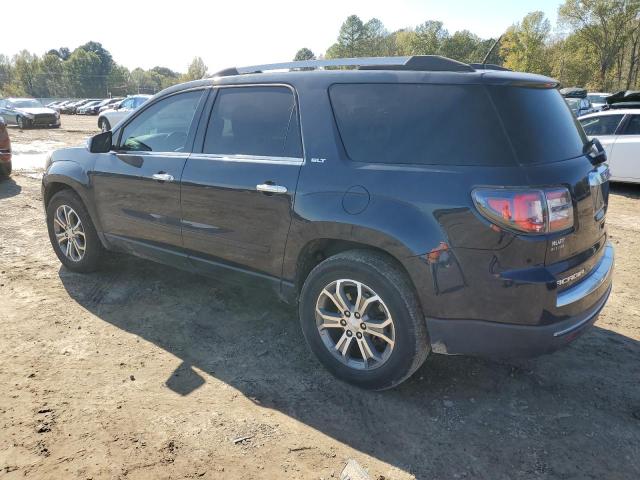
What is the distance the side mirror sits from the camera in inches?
170

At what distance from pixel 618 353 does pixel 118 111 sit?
71.9 feet

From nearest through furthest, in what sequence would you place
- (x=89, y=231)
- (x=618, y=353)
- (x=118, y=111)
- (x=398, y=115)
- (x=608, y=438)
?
(x=608, y=438)
(x=398, y=115)
(x=618, y=353)
(x=89, y=231)
(x=118, y=111)

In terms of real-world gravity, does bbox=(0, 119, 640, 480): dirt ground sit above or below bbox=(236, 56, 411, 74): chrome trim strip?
below

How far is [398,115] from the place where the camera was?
2803 mm

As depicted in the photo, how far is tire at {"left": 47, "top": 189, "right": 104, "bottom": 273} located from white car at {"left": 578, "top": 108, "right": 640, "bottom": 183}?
836 centimetres

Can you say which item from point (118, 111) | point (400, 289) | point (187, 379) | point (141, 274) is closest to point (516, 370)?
point (400, 289)

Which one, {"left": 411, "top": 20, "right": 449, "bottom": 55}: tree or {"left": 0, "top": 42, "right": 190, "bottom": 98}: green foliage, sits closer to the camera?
{"left": 411, "top": 20, "right": 449, "bottom": 55}: tree

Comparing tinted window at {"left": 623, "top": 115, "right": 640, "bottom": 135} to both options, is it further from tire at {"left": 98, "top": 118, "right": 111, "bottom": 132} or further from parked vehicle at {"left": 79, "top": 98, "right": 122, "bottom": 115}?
parked vehicle at {"left": 79, "top": 98, "right": 122, "bottom": 115}

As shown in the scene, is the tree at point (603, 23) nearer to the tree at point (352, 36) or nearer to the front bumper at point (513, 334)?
the tree at point (352, 36)

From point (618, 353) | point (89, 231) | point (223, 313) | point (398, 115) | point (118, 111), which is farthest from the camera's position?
point (118, 111)

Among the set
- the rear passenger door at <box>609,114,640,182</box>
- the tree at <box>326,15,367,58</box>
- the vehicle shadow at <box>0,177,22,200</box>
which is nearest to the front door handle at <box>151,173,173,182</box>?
the vehicle shadow at <box>0,177,22,200</box>

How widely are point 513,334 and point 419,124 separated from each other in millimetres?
1226

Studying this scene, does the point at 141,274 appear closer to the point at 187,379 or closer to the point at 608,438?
the point at 187,379

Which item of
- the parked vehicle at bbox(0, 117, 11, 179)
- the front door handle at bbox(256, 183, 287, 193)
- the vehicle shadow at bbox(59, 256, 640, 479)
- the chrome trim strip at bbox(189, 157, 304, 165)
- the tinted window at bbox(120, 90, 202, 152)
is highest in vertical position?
the tinted window at bbox(120, 90, 202, 152)
